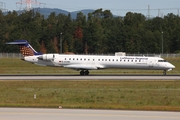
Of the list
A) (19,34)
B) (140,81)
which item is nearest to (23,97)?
(140,81)

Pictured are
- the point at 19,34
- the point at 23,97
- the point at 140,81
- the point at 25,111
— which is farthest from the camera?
the point at 19,34

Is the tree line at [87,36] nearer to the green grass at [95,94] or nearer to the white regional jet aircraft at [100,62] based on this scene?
the white regional jet aircraft at [100,62]

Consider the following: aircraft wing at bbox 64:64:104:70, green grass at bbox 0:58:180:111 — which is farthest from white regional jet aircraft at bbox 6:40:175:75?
green grass at bbox 0:58:180:111

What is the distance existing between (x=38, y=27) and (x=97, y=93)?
98.2m

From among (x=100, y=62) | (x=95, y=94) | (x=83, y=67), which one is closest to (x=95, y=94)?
(x=95, y=94)

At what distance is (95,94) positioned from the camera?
107 ft

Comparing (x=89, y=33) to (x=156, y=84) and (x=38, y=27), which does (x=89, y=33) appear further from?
(x=156, y=84)

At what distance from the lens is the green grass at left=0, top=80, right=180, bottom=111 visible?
26584 mm

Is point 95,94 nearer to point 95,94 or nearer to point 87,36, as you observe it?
point 95,94

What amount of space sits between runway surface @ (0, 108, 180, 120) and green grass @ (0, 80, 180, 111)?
7.00 ft

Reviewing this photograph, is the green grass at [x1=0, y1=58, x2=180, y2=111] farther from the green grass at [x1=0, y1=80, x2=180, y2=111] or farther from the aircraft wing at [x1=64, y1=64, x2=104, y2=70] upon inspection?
the aircraft wing at [x1=64, y1=64, x2=104, y2=70]

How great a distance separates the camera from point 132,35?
12412cm

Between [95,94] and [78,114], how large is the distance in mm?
11226

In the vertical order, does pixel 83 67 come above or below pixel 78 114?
above
